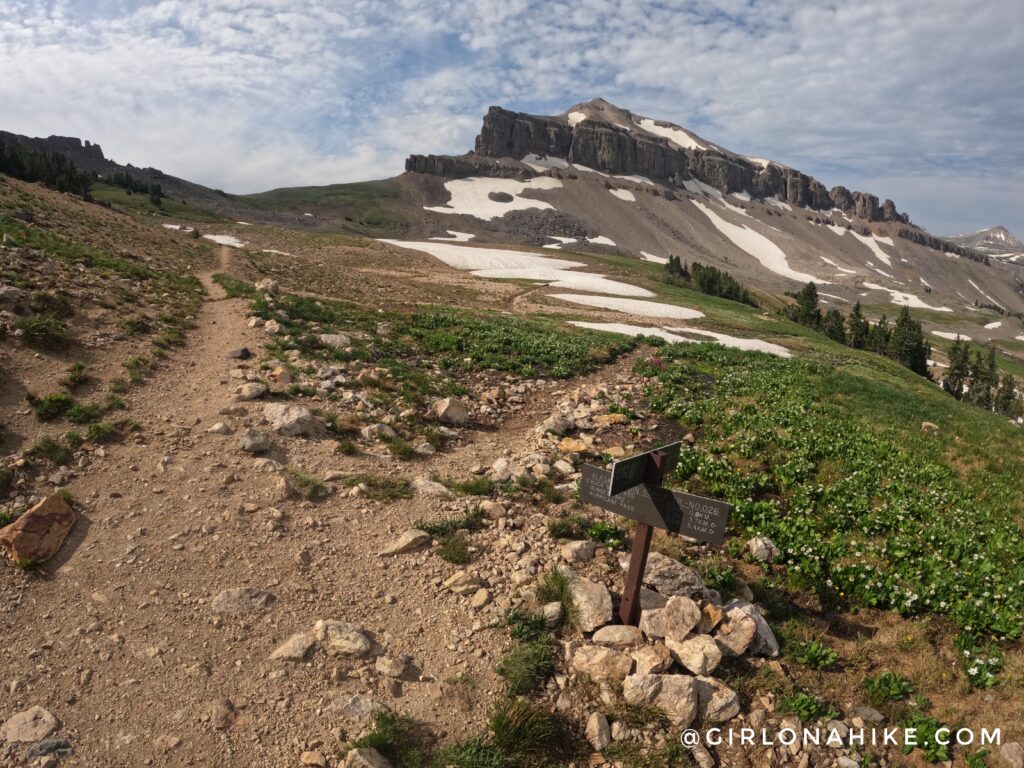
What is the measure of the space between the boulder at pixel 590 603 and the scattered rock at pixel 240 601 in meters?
4.53

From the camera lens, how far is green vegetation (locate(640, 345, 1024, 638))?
917 cm

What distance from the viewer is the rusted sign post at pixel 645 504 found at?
6.92 m

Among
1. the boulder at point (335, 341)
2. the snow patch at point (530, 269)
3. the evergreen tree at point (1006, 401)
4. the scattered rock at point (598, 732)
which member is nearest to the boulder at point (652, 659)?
the scattered rock at point (598, 732)

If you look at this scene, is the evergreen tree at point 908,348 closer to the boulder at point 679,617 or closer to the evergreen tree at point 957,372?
the evergreen tree at point 957,372

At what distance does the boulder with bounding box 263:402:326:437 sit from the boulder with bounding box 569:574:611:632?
24.7 ft

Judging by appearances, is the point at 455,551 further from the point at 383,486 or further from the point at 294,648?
the point at 294,648

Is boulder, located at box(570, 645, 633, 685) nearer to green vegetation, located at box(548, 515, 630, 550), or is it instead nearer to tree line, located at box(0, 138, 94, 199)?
green vegetation, located at box(548, 515, 630, 550)

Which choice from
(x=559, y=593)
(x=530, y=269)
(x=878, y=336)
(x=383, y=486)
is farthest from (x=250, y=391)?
(x=878, y=336)

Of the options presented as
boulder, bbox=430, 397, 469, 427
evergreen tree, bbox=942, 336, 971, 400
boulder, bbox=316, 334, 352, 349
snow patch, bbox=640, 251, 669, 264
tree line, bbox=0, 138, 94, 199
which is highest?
snow patch, bbox=640, 251, 669, 264

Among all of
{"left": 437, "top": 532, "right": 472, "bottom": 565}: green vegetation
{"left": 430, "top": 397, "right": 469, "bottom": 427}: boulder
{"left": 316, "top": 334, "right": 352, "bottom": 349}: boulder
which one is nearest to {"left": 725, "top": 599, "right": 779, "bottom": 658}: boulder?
{"left": 437, "top": 532, "right": 472, "bottom": 565}: green vegetation

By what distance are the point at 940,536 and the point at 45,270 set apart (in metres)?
27.1

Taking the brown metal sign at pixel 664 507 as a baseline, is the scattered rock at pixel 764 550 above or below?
below

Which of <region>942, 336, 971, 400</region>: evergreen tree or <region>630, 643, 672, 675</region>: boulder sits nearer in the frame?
<region>630, 643, 672, 675</region>: boulder

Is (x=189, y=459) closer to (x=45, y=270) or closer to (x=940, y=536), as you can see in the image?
(x=45, y=270)
